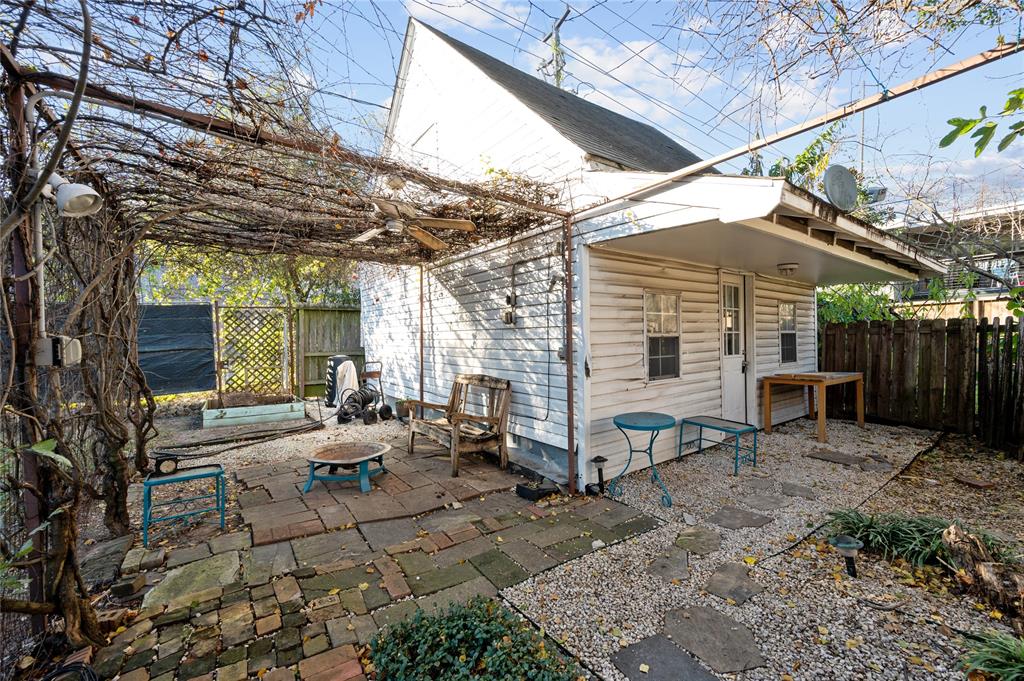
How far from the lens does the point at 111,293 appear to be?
358 cm

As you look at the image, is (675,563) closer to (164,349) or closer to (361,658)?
(361,658)

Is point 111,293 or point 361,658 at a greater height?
point 111,293

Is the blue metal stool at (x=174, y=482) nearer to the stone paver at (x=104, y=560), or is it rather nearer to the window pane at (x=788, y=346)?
the stone paver at (x=104, y=560)

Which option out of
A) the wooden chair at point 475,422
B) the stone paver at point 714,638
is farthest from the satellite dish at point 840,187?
the wooden chair at point 475,422

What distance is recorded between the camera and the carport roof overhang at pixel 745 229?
10.5 ft

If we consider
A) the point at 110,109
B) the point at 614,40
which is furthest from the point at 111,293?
the point at 614,40

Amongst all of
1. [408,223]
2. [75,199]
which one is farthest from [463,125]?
[75,199]

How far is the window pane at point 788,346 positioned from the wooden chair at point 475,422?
5.21 metres

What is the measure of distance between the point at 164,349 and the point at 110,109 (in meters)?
6.78

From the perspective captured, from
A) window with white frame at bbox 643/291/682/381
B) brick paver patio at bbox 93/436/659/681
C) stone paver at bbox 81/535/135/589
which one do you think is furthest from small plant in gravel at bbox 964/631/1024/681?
stone paver at bbox 81/535/135/589

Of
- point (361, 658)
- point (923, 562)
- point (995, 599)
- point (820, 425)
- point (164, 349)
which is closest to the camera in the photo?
point (361, 658)

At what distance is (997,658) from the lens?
A: 2.00m

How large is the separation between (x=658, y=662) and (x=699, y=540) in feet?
4.81

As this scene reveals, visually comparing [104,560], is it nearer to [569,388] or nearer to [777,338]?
[569,388]
